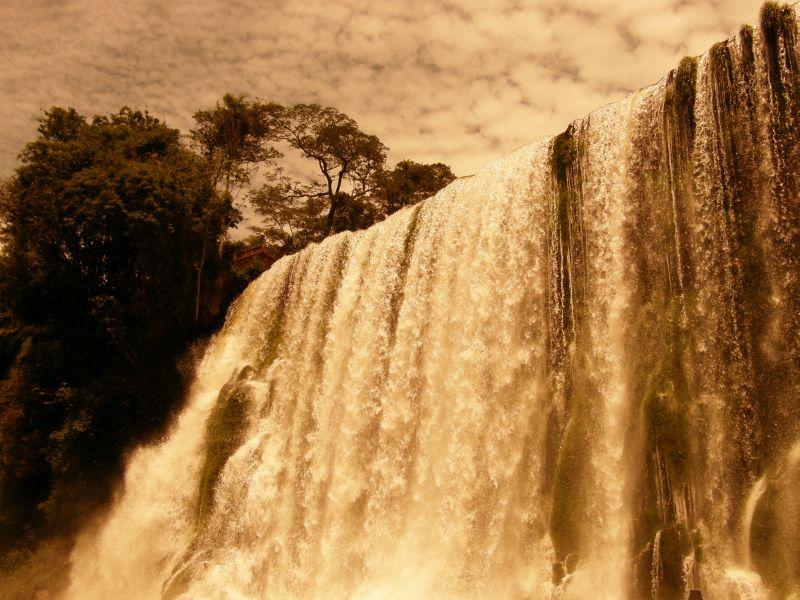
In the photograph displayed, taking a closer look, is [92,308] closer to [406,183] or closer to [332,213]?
[332,213]

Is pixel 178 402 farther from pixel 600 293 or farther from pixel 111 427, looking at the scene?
→ pixel 600 293

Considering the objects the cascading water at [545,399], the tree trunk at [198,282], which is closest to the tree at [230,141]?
the tree trunk at [198,282]

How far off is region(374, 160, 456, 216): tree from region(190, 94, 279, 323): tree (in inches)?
209

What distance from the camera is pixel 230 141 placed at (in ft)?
76.2

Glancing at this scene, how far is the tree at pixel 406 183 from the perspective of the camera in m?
27.7

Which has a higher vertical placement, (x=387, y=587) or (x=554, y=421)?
(x=554, y=421)

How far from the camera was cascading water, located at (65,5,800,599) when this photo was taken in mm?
7754

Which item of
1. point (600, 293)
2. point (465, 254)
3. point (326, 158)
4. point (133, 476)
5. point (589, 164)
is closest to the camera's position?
point (600, 293)

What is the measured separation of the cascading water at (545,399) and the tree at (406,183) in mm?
12607

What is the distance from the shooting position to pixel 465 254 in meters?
12.3

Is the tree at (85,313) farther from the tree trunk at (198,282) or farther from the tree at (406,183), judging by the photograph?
the tree at (406,183)

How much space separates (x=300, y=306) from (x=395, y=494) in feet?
22.2

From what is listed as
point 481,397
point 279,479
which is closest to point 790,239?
point 481,397

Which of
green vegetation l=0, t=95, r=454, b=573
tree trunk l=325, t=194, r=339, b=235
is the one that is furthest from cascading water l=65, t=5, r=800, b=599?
tree trunk l=325, t=194, r=339, b=235
